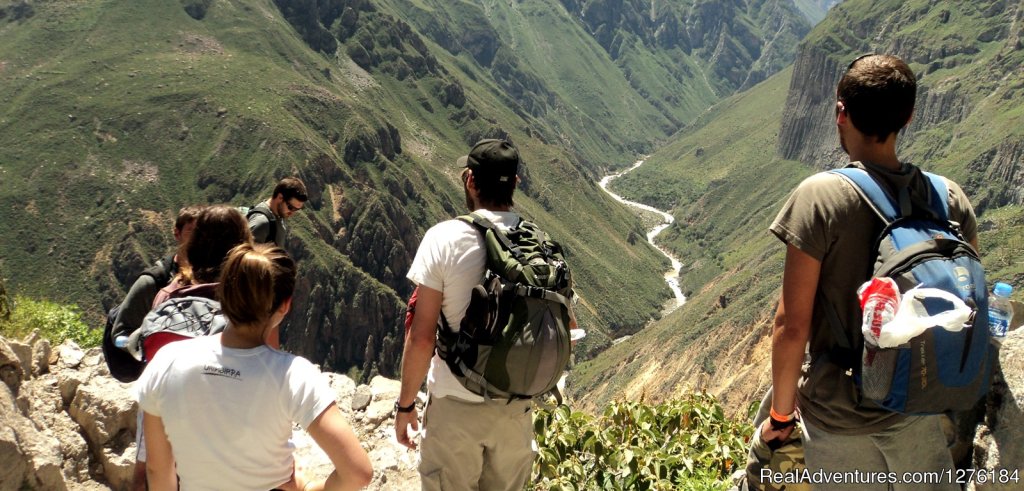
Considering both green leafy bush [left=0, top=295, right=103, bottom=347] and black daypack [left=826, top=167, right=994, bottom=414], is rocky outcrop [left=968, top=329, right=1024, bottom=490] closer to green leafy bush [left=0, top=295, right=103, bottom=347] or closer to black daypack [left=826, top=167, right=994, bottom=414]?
black daypack [left=826, top=167, right=994, bottom=414]

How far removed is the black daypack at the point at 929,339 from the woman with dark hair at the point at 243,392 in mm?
2992

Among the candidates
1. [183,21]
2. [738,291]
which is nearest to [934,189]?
[738,291]

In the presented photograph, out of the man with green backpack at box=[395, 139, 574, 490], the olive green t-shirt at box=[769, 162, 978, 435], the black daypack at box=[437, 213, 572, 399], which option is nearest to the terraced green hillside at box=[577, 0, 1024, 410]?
the man with green backpack at box=[395, 139, 574, 490]

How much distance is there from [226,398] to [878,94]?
13.9 feet

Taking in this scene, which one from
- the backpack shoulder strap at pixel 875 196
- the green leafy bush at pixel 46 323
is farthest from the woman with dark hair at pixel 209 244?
the green leafy bush at pixel 46 323

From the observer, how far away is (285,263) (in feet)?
14.5

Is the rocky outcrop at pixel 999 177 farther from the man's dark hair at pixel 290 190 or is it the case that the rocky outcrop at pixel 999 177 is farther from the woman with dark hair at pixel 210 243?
the woman with dark hair at pixel 210 243

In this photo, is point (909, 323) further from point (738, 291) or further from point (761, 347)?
point (738, 291)

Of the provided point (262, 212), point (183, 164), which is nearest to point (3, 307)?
point (262, 212)

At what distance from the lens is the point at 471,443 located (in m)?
5.82

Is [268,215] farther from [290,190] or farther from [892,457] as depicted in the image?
[892,457]

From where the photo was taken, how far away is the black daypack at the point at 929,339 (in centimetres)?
410

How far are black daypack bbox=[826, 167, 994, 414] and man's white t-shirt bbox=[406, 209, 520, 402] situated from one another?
2.64 metres

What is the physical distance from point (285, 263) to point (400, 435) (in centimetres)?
210
